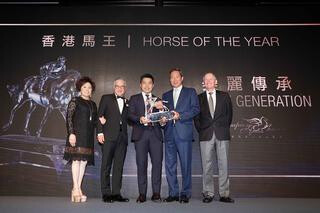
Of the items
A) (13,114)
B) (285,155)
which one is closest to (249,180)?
(285,155)

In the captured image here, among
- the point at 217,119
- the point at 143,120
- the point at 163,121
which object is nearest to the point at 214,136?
the point at 217,119

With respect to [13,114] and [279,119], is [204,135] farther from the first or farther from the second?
[13,114]

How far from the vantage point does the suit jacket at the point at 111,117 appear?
12.3ft

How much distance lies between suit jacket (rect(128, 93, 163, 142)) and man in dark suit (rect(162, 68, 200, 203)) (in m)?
0.17

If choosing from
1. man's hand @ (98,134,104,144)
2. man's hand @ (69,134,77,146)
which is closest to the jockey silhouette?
man's hand @ (69,134,77,146)

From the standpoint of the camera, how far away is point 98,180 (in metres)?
4.35

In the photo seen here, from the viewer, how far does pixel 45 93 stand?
458cm

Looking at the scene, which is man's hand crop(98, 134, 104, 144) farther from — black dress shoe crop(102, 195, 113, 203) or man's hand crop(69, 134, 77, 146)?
black dress shoe crop(102, 195, 113, 203)

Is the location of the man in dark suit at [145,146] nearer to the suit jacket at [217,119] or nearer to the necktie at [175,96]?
the necktie at [175,96]

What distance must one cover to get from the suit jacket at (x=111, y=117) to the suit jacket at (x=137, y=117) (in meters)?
0.12

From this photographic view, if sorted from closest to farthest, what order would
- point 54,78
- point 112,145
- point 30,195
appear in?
point 112,145, point 30,195, point 54,78

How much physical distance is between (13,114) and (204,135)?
2.81 m

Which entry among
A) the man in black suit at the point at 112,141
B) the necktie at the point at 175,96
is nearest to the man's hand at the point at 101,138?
the man in black suit at the point at 112,141

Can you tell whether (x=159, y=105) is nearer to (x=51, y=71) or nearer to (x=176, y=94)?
(x=176, y=94)
